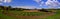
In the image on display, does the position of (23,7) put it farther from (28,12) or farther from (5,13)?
(5,13)

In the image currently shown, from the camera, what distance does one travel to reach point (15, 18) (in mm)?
1238

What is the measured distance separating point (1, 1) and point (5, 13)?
0.12 metres

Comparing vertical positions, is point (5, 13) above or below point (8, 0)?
below

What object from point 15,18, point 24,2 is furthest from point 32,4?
point 15,18

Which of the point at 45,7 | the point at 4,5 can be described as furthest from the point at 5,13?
the point at 45,7

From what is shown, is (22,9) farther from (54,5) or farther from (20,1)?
(54,5)

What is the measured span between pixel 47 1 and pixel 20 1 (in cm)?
26

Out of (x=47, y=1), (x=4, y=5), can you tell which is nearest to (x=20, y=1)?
(x=4, y=5)

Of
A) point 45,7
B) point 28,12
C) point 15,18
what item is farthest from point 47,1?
point 15,18

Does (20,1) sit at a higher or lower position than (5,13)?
higher

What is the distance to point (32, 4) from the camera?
1247mm

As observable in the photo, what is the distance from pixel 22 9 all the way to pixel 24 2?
0.07 m

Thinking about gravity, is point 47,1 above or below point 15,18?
above

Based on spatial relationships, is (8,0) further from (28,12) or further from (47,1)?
(47,1)
